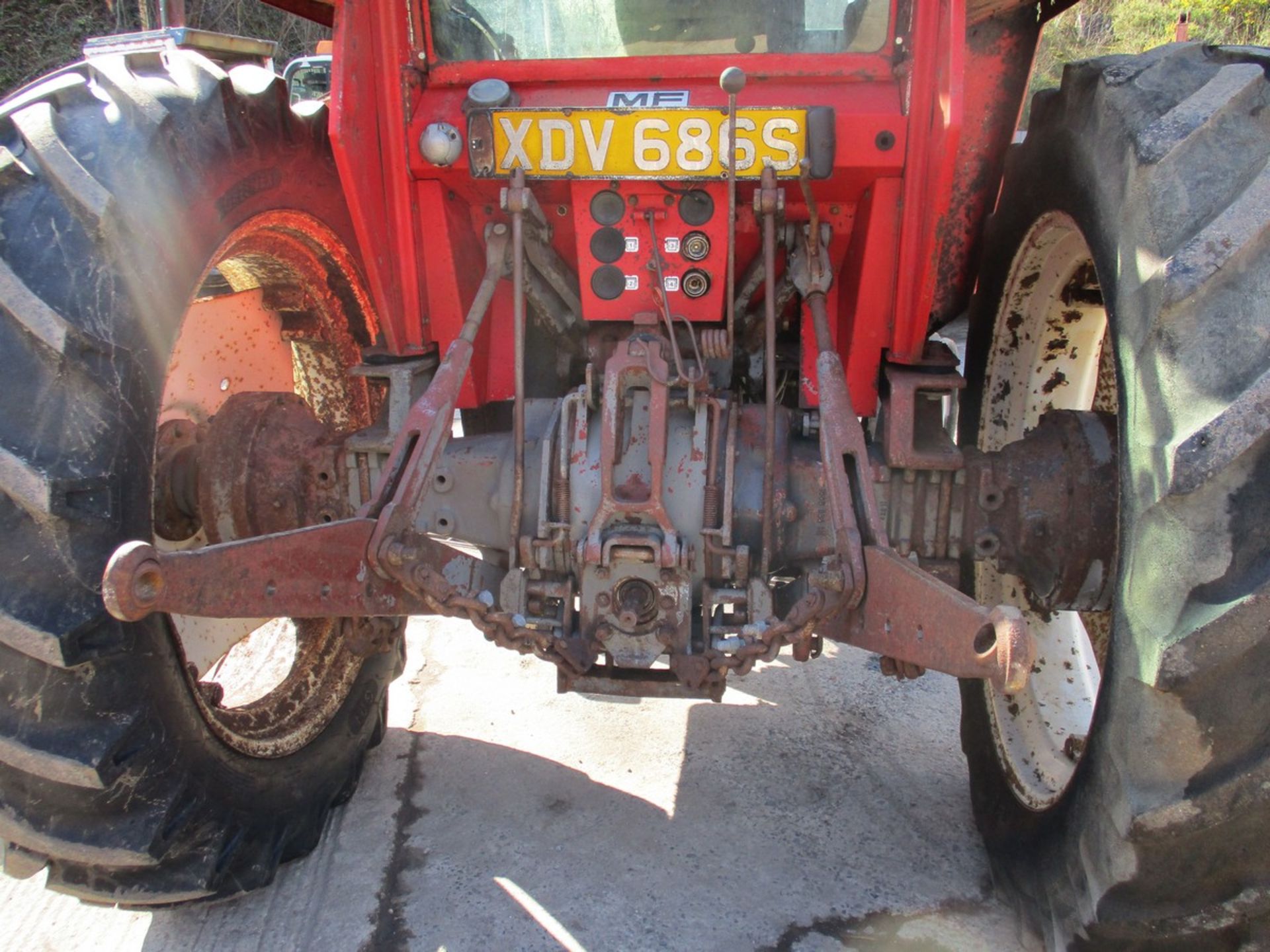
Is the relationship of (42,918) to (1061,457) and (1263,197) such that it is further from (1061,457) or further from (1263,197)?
(1263,197)

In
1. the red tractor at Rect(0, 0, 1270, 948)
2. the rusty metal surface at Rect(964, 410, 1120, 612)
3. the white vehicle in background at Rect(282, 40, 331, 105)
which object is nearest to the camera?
the red tractor at Rect(0, 0, 1270, 948)

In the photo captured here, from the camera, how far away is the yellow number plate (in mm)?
2229

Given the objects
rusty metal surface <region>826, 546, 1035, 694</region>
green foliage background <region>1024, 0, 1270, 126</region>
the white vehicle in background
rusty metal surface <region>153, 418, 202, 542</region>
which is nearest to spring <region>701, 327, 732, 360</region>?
rusty metal surface <region>826, 546, 1035, 694</region>

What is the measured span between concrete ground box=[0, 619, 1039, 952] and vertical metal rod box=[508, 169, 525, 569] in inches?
31.2

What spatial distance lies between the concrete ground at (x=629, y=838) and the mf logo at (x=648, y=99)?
67.7 inches

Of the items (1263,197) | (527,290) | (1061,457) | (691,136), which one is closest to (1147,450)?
(1263,197)

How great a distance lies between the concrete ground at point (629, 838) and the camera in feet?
7.26

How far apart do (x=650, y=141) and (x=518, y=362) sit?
571mm

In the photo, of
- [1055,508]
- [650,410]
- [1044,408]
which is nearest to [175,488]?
[650,410]

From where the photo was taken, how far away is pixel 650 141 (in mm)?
2242

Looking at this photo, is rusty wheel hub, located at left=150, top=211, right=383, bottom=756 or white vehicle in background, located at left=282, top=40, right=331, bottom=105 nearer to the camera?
rusty wheel hub, located at left=150, top=211, right=383, bottom=756

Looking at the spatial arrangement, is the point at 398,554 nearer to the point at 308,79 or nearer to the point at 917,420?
the point at 917,420

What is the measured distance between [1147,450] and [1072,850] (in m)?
0.74

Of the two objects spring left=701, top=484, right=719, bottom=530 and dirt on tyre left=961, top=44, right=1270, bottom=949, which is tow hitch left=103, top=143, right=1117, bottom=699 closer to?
spring left=701, top=484, right=719, bottom=530
